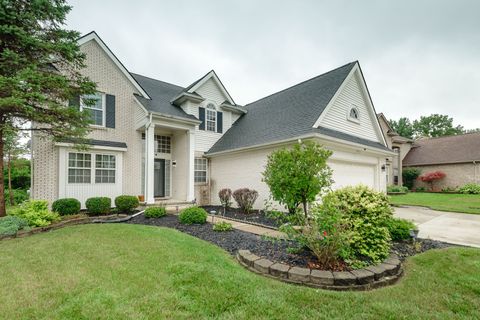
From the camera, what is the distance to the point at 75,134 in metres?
7.25

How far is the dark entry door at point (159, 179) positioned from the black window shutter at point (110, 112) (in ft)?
9.66

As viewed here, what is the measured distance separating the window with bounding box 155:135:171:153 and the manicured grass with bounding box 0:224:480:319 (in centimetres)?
833

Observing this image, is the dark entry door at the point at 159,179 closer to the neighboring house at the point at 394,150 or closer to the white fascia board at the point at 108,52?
the white fascia board at the point at 108,52

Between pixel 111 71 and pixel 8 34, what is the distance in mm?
4554

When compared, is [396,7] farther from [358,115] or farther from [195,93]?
[195,93]

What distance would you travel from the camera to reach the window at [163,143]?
12453mm

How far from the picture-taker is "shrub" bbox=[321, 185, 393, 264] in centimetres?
391

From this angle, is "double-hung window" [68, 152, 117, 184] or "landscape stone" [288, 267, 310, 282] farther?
"double-hung window" [68, 152, 117, 184]

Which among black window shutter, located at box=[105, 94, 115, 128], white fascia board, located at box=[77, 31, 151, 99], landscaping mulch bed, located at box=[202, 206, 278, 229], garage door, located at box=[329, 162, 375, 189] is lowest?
landscaping mulch bed, located at box=[202, 206, 278, 229]

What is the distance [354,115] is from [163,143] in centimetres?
1069

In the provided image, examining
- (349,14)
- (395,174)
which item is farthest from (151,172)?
(395,174)

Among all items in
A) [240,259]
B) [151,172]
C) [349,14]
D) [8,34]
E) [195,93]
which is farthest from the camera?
[195,93]

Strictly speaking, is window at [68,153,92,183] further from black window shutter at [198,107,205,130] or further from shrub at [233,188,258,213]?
shrub at [233,188,258,213]

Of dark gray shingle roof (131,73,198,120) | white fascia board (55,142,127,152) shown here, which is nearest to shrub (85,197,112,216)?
white fascia board (55,142,127,152)
